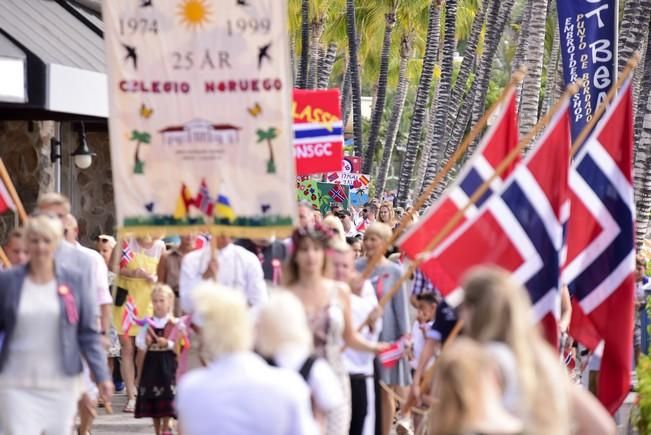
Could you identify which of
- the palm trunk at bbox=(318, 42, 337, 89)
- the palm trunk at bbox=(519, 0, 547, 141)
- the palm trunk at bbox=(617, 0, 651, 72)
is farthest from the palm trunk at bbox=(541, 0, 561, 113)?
the palm trunk at bbox=(617, 0, 651, 72)

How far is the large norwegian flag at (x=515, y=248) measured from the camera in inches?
376

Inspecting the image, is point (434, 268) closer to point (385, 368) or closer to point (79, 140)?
point (385, 368)

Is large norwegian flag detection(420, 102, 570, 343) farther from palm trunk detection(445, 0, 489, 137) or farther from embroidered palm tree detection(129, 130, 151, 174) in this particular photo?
palm trunk detection(445, 0, 489, 137)

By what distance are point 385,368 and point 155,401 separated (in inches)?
72.7

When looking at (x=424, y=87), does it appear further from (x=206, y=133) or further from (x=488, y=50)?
(x=206, y=133)

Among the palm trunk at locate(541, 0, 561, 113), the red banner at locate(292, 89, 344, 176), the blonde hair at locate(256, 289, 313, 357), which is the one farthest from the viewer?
the palm trunk at locate(541, 0, 561, 113)

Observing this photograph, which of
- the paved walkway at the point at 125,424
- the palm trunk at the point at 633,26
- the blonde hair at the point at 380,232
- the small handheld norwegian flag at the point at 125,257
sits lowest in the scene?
the paved walkway at the point at 125,424

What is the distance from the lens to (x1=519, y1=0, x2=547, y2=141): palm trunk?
25672 mm

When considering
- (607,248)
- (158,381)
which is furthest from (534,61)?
(607,248)

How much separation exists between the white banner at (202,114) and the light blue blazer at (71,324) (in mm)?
1445

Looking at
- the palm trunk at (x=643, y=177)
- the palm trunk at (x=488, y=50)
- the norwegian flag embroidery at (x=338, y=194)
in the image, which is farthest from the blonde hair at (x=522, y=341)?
the palm trunk at (x=488, y=50)

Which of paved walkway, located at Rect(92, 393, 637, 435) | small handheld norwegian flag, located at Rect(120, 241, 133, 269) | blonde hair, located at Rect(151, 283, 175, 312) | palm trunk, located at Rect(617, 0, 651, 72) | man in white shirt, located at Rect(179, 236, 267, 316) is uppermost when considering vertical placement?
palm trunk, located at Rect(617, 0, 651, 72)

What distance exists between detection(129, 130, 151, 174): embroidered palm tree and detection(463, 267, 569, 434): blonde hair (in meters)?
5.05

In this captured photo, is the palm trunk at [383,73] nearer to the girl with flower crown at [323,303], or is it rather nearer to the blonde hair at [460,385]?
the girl with flower crown at [323,303]
